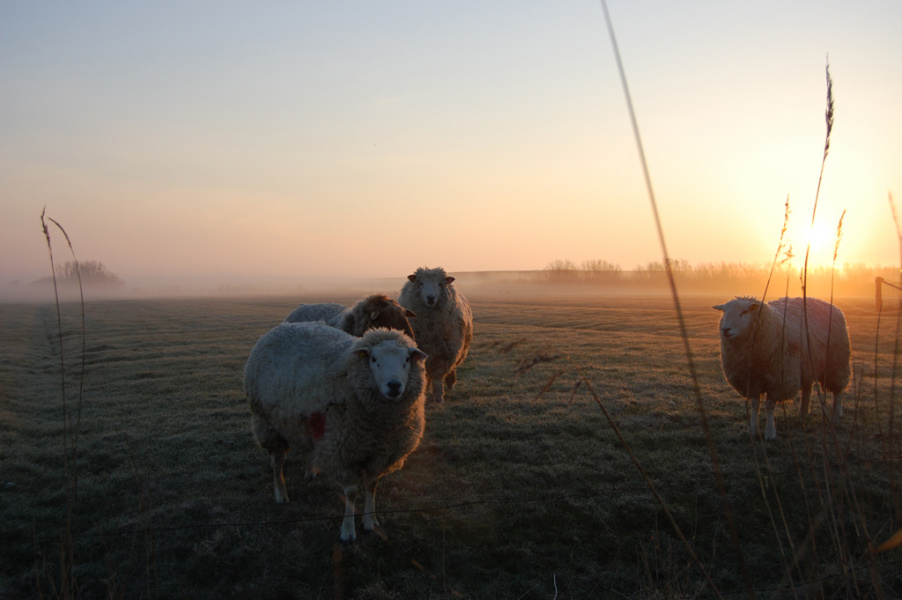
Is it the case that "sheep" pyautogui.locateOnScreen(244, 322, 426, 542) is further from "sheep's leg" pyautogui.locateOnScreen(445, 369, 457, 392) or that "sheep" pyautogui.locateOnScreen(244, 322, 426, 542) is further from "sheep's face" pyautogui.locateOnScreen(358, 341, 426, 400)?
"sheep's leg" pyautogui.locateOnScreen(445, 369, 457, 392)

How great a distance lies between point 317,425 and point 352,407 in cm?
40

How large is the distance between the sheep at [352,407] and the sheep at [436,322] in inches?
161

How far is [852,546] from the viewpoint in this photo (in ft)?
14.5

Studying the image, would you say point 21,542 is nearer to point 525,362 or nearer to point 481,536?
point 481,536

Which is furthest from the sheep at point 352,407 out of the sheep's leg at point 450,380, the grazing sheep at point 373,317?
the sheep's leg at point 450,380

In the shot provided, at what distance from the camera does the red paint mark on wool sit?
5.06 m

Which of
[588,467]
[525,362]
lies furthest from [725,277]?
[525,362]

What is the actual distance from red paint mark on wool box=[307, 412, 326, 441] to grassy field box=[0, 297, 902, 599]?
864mm

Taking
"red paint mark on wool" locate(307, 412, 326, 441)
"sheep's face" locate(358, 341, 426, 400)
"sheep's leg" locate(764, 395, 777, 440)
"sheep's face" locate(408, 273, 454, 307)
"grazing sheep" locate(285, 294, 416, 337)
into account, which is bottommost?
"sheep's leg" locate(764, 395, 777, 440)

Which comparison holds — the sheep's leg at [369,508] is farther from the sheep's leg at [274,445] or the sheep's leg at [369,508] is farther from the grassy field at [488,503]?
the sheep's leg at [274,445]

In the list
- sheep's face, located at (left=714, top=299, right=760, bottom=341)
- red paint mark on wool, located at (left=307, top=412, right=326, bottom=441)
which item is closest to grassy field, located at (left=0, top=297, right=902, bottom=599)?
red paint mark on wool, located at (left=307, top=412, right=326, bottom=441)

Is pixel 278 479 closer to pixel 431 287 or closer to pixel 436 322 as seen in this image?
pixel 436 322

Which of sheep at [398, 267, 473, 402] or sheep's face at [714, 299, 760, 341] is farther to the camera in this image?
sheep at [398, 267, 473, 402]

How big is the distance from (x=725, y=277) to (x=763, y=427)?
7256cm
